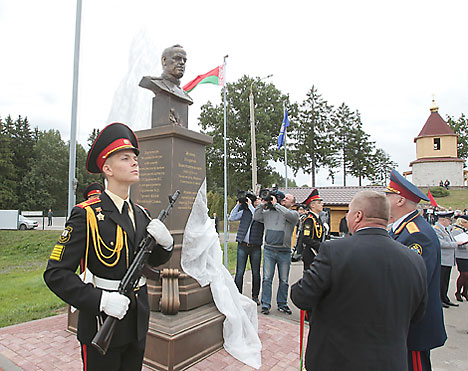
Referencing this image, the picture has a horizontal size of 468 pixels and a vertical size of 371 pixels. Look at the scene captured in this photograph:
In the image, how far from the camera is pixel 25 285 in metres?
8.11

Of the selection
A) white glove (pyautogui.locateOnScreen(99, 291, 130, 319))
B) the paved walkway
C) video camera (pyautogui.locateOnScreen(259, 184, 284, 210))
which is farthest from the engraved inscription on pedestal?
white glove (pyautogui.locateOnScreen(99, 291, 130, 319))

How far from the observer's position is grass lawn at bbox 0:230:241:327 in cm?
550

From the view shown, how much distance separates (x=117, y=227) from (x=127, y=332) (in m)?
0.66

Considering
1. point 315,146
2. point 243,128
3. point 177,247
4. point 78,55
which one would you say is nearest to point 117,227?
point 177,247

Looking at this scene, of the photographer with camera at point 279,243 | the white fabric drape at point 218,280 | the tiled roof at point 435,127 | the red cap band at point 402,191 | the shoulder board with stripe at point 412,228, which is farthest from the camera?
the tiled roof at point 435,127

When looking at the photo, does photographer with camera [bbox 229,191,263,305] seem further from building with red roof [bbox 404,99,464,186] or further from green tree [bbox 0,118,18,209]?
building with red roof [bbox 404,99,464,186]

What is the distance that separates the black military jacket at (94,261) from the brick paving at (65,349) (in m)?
1.80

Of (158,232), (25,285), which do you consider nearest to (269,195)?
(158,232)

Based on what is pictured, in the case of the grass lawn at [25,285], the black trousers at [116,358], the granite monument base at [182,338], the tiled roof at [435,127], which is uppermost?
the tiled roof at [435,127]

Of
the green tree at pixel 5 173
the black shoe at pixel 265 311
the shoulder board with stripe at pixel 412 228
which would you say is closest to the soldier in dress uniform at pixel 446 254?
the black shoe at pixel 265 311

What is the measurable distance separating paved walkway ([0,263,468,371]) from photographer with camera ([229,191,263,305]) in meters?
0.98

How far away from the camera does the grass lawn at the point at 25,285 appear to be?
550cm

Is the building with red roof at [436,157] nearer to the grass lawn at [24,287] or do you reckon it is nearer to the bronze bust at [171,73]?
the grass lawn at [24,287]

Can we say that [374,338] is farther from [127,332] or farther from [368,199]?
[127,332]
